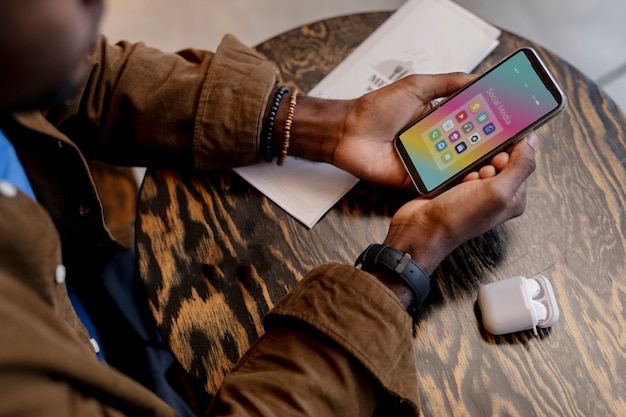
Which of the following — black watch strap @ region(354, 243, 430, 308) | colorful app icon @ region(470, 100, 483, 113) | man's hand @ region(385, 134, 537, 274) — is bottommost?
black watch strap @ region(354, 243, 430, 308)

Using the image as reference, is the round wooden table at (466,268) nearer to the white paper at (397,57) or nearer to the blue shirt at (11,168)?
the white paper at (397,57)

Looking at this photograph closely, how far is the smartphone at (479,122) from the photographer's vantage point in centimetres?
66

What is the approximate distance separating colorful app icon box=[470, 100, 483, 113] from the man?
4 centimetres

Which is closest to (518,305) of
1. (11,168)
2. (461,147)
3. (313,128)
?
(461,147)

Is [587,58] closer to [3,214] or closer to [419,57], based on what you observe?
[419,57]

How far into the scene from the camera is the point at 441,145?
0.71 metres

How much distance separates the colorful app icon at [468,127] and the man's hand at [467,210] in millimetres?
49

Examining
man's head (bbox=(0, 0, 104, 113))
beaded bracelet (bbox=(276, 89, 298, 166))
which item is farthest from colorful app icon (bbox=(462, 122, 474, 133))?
man's head (bbox=(0, 0, 104, 113))

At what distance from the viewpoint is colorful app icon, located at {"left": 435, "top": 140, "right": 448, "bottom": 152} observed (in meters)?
0.71

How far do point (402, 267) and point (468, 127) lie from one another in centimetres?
20

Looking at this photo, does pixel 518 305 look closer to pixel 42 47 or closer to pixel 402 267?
pixel 402 267

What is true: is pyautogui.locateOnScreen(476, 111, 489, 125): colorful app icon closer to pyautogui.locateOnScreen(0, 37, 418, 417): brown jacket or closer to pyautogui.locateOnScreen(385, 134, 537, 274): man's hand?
pyautogui.locateOnScreen(385, 134, 537, 274): man's hand

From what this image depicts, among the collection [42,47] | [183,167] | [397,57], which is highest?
[42,47]

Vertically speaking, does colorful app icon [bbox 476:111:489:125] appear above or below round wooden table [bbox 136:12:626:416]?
above
